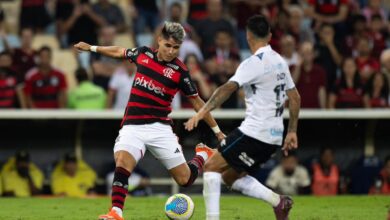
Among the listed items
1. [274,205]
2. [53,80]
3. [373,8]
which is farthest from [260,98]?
[373,8]

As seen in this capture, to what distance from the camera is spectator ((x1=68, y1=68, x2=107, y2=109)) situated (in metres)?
18.4

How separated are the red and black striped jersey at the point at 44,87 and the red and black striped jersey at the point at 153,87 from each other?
6.63 m

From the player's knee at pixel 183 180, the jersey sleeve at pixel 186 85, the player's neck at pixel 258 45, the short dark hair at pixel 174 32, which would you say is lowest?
the player's knee at pixel 183 180

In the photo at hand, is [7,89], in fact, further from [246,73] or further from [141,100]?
[246,73]

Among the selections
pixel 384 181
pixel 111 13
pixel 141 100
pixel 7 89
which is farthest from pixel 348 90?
pixel 141 100

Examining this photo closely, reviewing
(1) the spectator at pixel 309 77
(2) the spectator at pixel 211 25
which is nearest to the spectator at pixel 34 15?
(2) the spectator at pixel 211 25

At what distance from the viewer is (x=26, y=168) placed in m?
18.6

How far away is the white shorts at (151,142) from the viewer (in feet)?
37.8

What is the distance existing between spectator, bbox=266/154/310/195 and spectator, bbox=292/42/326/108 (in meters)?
1.19

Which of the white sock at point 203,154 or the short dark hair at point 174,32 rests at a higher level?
the short dark hair at point 174,32

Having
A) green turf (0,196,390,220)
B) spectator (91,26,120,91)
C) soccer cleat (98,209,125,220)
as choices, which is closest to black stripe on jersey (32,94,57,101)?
spectator (91,26,120,91)

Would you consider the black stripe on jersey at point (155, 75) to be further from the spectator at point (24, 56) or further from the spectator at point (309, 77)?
the spectator at point (24, 56)

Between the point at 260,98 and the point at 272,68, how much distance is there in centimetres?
33

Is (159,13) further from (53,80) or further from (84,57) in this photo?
(53,80)
